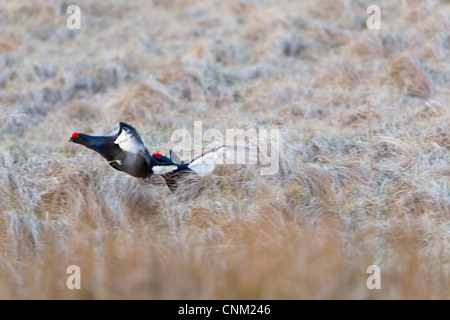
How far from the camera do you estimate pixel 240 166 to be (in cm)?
454

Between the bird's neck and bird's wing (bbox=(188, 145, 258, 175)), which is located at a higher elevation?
the bird's neck

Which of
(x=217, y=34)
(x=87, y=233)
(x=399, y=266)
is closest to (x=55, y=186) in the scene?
(x=87, y=233)

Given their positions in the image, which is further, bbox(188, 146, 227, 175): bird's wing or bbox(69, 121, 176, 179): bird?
bbox(188, 146, 227, 175): bird's wing

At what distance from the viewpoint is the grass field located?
2.97 metres

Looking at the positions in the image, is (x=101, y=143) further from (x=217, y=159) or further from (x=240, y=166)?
(x=240, y=166)

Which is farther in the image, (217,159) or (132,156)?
(217,159)

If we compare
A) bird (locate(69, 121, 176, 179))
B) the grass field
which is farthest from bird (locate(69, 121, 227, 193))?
the grass field

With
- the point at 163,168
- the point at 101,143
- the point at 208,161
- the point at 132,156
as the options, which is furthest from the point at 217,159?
the point at 101,143

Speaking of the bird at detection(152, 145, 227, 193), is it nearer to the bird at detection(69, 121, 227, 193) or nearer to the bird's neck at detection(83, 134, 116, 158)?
the bird at detection(69, 121, 227, 193)

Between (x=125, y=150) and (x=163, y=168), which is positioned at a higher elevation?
(x=125, y=150)

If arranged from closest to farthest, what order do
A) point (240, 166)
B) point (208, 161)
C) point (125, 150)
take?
point (125, 150) → point (208, 161) → point (240, 166)

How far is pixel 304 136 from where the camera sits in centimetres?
520

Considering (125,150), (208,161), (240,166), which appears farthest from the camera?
(240,166)
